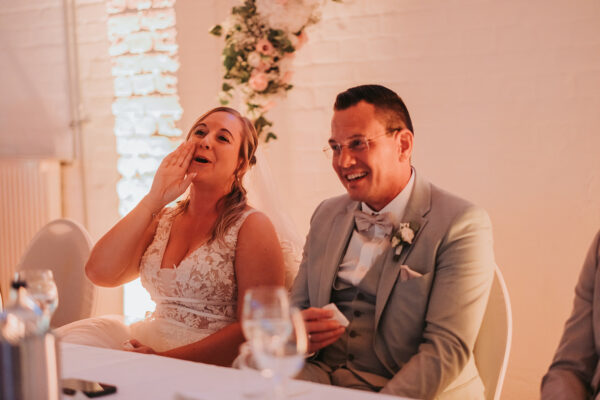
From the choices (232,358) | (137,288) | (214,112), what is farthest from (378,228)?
(137,288)

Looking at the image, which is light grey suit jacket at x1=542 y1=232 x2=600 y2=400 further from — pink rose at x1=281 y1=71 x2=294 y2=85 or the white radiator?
the white radiator

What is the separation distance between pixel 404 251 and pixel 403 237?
0.05 metres

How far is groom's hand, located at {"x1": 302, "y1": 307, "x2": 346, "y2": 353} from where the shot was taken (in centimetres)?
218

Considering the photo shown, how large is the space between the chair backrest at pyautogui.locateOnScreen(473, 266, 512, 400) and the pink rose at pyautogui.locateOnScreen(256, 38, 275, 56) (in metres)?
1.48

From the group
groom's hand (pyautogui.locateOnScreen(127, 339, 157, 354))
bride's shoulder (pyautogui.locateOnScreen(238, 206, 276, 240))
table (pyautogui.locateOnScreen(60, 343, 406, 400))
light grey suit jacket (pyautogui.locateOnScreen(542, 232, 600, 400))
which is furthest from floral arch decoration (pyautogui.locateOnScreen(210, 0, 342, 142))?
light grey suit jacket (pyautogui.locateOnScreen(542, 232, 600, 400))

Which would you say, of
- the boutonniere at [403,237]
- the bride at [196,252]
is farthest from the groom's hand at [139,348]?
the boutonniere at [403,237]

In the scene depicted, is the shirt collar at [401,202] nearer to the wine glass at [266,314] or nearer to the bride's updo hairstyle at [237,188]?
the bride's updo hairstyle at [237,188]

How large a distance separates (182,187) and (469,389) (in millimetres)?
1407

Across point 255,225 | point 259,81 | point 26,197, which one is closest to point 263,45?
point 259,81

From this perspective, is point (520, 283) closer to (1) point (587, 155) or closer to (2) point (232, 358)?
(1) point (587, 155)

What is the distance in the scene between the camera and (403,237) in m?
2.29

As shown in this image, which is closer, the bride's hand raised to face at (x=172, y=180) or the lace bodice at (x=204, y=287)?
the lace bodice at (x=204, y=287)

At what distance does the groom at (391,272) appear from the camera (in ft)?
7.15

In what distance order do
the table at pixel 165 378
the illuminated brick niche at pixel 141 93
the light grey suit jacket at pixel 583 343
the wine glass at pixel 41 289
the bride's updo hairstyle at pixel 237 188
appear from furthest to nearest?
1. the illuminated brick niche at pixel 141 93
2. the bride's updo hairstyle at pixel 237 188
3. the light grey suit jacket at pixel 583 343
4. the wine glass at pixel 41 289
5. the table at pixel 165 378
